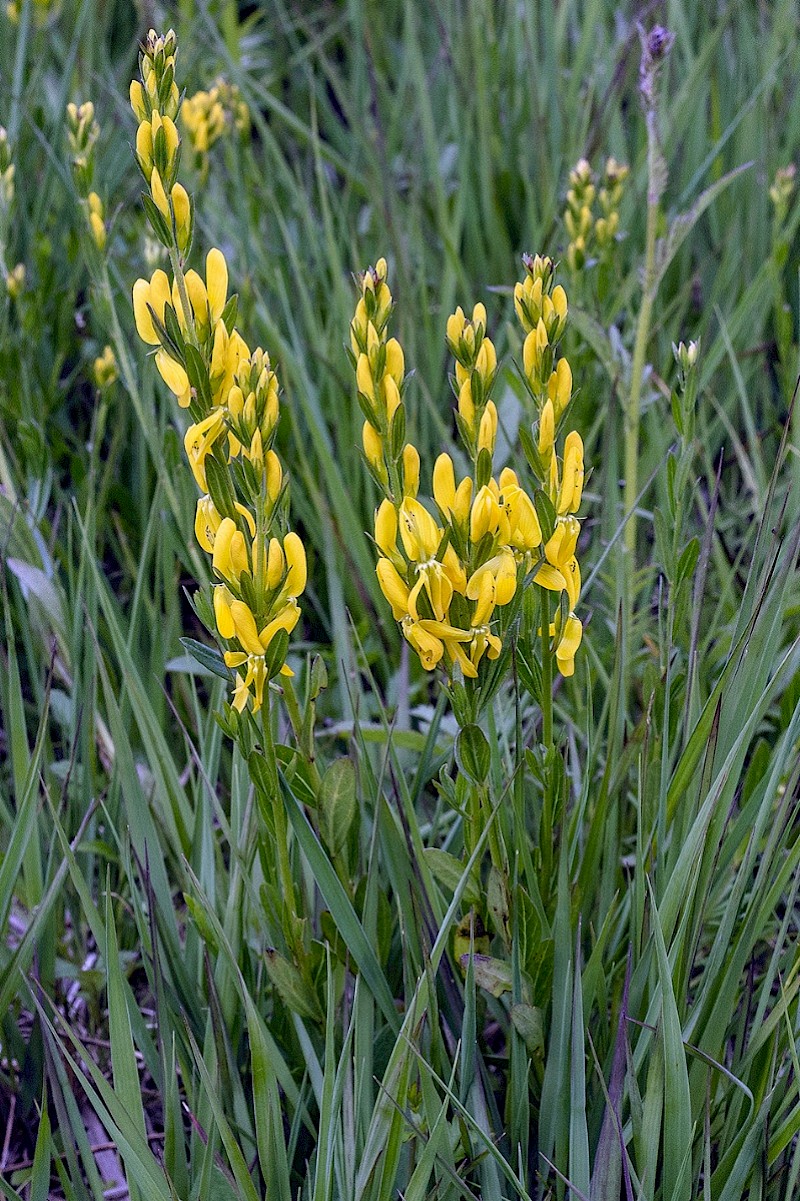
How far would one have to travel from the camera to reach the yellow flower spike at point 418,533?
102cm

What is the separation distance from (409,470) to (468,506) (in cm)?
12

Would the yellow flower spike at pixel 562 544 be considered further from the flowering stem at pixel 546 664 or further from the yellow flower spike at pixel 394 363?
the yellow flower spike at pixel 394 363

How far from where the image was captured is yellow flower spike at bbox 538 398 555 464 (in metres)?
1.11

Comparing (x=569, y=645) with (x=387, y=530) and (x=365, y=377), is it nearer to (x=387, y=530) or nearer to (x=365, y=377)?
(x=387, y=530)

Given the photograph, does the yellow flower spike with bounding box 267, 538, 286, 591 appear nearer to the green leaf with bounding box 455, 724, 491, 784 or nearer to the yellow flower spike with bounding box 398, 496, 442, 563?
the yellow flower spike with bounding box 398, 496, 442, 563

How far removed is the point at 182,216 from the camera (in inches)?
43.9

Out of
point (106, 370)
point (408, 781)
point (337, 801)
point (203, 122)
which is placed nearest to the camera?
point (337, 801)

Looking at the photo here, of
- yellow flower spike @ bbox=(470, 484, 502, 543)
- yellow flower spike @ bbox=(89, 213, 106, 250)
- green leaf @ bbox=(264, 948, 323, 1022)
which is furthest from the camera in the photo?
yellow flower spike @ bbox=(89, 213, 106, 250)

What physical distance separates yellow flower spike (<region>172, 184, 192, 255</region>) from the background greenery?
1.46 ft

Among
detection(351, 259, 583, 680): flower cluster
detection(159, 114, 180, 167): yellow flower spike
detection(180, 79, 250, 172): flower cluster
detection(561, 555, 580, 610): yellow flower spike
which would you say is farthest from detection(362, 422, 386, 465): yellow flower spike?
detection(180, 79, 250, 172): flower cluster

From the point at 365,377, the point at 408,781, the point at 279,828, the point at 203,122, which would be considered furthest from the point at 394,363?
the point at 203,122

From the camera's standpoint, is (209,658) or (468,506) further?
(209,658)

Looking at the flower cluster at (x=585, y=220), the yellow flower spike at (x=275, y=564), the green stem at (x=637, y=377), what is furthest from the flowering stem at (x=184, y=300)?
the flower cluster at (x=585, y=220)

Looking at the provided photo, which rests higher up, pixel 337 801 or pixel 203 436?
pixel 203 436
